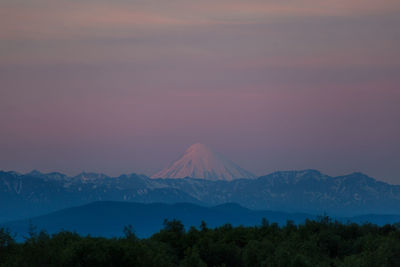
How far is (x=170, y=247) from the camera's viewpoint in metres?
143

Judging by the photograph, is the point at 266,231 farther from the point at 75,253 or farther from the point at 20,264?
the point at 20,264

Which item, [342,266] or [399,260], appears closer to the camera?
[342,266]

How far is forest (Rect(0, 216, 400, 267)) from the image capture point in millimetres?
94062

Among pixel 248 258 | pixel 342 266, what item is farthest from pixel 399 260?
pixel 248 258

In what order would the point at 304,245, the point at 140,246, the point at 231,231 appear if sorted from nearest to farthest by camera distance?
the point at 140,246
the point at 304,245
the point at 231,231

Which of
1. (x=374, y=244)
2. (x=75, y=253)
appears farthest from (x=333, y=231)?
(x=75, y=253)

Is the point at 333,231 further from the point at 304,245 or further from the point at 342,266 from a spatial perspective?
the point at 342,266

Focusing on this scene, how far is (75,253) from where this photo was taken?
100 m

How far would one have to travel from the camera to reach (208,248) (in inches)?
5271

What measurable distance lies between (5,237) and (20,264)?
70.8 ft

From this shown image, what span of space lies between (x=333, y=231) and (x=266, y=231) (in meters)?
18.5

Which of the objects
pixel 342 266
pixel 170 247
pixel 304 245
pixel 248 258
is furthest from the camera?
pixel 170 247

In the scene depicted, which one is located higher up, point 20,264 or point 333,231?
point 333,231

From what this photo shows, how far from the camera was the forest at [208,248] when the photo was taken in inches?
3703
